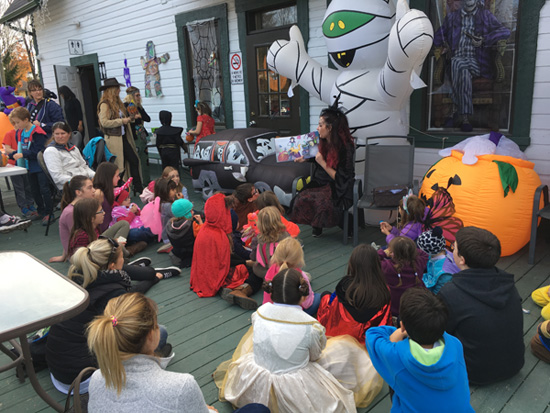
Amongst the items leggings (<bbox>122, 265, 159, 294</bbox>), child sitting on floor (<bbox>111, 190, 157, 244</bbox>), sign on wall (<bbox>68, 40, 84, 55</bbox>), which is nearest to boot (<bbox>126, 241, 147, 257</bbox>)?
child sitting on floor (<bbox>111, 190, 157, 244</bbox>)

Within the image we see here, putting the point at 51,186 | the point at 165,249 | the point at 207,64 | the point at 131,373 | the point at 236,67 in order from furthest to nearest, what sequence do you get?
the point at 207,64
the point at 236,67
the point at 51,186
the point at 165,249
the point at 131,373

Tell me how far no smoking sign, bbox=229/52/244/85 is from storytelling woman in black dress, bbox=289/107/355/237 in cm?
318

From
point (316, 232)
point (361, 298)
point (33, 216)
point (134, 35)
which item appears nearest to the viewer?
point (361, 298)

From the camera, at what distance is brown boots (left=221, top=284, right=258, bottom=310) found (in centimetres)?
343

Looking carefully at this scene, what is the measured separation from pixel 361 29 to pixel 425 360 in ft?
12.6

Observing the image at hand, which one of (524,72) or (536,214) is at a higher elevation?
(524,72)

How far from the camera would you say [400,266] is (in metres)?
2.86

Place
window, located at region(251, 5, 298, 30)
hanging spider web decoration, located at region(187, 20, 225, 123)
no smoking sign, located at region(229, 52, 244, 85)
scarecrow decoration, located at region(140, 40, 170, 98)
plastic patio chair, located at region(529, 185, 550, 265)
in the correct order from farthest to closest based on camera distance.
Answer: scarecrow decoration, located at region(140, 40, 170, 98), hanging spider web decoration, located at region(187, 20, 225, 123), no smoking sign, located at region(229, 52, 244, 85), window, located at region(251, 5, 298, 30), plastic patio chair, located at region(529, 185, 550, 265)

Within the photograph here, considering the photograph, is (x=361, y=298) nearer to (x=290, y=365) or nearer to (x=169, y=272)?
(x=290, y=365)

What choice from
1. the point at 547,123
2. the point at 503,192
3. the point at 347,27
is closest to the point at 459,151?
the point at 503,192

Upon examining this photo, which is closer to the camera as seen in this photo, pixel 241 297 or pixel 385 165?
pixel 241 297

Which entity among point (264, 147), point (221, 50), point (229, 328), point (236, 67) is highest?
point (221, 50)

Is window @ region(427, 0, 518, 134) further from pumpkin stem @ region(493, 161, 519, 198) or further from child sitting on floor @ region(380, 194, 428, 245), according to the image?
child sitting on floor @ region(380, 194, 428, 245)

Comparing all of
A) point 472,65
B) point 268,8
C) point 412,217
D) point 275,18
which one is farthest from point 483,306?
point 268,8
